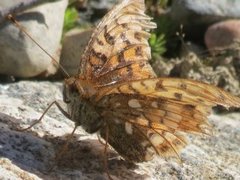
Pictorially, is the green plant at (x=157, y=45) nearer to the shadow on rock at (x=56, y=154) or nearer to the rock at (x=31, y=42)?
the rock at (x=31, y=42)

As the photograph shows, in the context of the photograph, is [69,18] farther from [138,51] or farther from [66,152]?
[66,152]

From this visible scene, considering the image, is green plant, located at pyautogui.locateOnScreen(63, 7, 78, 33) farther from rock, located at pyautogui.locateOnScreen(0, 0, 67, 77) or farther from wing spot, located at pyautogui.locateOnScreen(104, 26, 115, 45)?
wing spot, located at pyautogui.locateOnScreen(104, 26, 115, 45)

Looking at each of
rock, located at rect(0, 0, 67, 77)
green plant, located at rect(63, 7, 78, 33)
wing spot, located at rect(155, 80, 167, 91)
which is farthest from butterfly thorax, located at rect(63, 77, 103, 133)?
green plant, located at rect(63, 7, 78, 33)

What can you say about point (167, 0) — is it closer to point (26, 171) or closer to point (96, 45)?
point (96, 45)

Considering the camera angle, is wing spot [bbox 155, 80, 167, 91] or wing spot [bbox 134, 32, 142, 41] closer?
wing spot [bbox 155, 80, 167, 91]

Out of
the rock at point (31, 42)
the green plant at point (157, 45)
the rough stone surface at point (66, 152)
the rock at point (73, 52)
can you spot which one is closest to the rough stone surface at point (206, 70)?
the green plant at point (157, 45)

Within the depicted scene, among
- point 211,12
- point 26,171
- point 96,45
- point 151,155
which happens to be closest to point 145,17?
point 96,45
